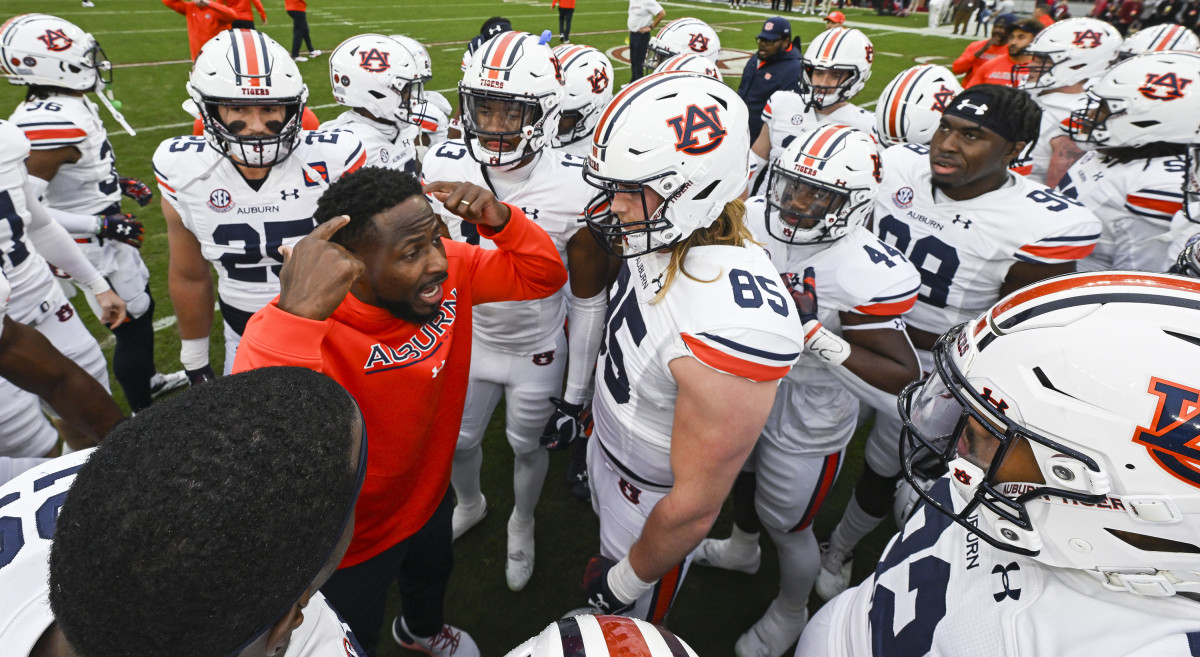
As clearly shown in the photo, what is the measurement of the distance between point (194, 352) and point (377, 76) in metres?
2.68

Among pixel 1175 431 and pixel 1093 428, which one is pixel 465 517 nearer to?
pixel 1093 428

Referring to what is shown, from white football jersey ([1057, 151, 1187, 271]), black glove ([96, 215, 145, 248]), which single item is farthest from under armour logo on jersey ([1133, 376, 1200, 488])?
black glove ([96, 215, 145, 248])

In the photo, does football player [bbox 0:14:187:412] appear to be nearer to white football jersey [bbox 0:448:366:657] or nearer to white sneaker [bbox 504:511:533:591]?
white sneaker [bbox 504:511:533:591]

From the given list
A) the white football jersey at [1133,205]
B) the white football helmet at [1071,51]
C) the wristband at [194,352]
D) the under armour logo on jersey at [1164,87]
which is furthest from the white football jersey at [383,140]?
the white football helmet at [1071,51]

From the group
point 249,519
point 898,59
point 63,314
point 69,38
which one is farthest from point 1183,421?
point 898,59

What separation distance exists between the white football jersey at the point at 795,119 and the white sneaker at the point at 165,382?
5326 millimetres

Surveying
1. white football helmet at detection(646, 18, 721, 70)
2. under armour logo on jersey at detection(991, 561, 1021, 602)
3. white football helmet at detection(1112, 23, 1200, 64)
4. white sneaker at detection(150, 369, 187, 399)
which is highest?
white football helmet at detection(1112, 23, 1200, 64)

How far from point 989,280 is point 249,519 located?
3546mm

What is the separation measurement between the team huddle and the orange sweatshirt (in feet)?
0.05

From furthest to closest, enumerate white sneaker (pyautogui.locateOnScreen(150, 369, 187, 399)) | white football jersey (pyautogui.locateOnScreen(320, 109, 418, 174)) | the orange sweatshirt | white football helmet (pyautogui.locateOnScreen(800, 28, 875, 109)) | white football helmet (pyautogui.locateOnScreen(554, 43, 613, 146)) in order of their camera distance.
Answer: white football helmet (pyautogui.locateOnScreen(800, 28, 875, 109)) → white football jersey (pyautogui.locateOnScreen(320, 109, 418, 174)) → white football helmet (pyautogui.locateOnScreen(554, 43, 613, 146)) → white sneaker (pyautogui.locateOnScreen(150, 369, 187, 399)) → the orange sweatshirt

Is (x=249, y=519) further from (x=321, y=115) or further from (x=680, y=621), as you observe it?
(x=321, y=115)

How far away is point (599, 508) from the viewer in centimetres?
258

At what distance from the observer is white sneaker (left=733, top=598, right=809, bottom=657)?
3061mm

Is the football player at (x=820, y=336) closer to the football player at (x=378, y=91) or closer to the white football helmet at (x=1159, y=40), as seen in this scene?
the football player at (x=378, y=91)
